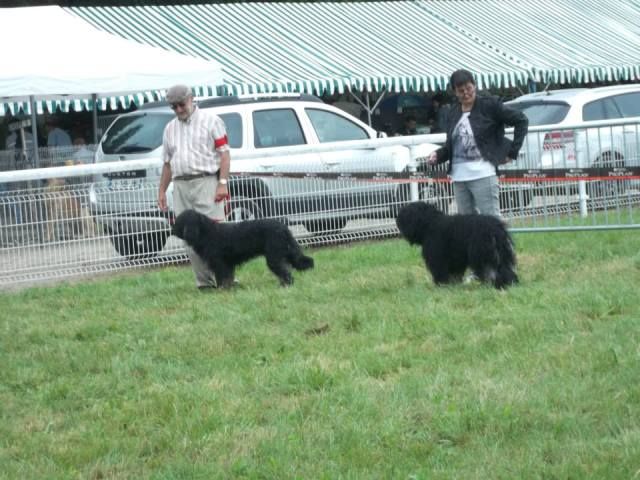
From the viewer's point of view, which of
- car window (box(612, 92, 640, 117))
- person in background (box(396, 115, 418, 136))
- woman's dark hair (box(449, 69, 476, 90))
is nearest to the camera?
woman's dark hair (box(449, 69, 476, 90))

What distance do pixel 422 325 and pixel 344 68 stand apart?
15.3m

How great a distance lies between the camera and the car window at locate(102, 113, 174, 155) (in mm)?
14609

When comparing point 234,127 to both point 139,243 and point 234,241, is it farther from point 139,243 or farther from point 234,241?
point 234,241

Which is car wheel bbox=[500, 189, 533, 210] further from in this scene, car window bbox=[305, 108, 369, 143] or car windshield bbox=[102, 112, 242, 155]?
car windshield bbox=[102, 112, 242, 155]

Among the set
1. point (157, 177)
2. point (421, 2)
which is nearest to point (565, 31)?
point (421, 2)

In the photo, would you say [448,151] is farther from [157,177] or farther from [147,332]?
[157,177]

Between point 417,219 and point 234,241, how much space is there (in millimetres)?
1723

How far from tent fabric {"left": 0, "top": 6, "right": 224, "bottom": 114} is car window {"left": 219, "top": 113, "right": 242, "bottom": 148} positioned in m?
2.90

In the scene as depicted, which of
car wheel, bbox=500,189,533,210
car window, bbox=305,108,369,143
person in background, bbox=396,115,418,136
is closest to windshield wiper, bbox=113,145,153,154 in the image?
car window, bbox=305,108,369,143

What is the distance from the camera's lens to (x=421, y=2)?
28.3 metres

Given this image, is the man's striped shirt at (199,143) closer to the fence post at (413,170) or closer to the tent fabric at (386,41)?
the fence post at (413,170)

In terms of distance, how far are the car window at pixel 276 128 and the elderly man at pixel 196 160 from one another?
3.78 m

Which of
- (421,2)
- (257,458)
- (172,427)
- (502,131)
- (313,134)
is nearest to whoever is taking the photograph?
Result: (257,458)

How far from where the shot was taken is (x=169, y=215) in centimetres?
1277
